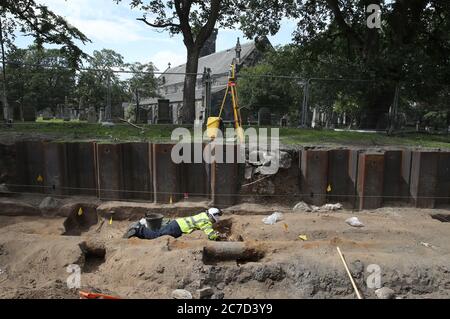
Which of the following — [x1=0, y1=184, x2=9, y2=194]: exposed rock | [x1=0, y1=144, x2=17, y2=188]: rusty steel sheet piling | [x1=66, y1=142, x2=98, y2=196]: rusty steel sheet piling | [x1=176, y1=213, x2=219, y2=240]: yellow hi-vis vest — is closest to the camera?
[x1=176, y1=213, x2=219, y2=240]: yellow hi-vis vest

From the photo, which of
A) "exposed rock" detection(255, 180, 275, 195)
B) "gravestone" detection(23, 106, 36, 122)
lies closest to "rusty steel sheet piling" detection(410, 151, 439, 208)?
"exposed rock" detection(255, 180, 275, 195)

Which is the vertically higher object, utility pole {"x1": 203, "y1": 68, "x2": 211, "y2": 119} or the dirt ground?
utility pole {"x1": 203, "y1": 68, "x2": 211, "y2": 119}

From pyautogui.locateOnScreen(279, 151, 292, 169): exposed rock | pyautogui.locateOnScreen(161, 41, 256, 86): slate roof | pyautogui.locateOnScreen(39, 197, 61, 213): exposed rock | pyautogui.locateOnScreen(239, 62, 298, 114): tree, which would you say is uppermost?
pyautogui.locateOnScreen(161, 41, 256, 86): slate roof

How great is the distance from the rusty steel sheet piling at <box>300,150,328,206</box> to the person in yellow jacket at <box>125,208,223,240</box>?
2.12 m

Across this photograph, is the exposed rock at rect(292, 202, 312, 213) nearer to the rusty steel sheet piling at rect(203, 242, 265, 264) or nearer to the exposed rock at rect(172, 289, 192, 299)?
the rusty steel sheet piling at rect(203, 242, 265, 264)

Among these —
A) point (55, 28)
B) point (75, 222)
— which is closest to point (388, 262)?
point (75, 222)

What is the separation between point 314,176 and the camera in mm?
7527

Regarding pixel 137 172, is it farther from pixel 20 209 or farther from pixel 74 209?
pixel 20 209

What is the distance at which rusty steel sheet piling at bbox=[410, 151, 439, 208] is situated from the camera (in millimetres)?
7344

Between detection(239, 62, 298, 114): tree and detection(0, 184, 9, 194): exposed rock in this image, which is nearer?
detection(0, 184, 9, 194): exposed rock

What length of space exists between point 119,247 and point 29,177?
394cm

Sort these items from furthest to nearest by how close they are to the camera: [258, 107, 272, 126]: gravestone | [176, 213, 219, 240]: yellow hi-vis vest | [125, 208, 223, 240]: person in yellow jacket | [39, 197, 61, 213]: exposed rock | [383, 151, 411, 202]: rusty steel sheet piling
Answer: [258, 107, 272, 126]: gravestone → [383, 151, 411, 202]: rusty steel sheet piling → [39, 197, 61, 213]: exposed rock → [176, 213, 219, 240]: yellow hi-vis vest → [125, 208, 223, 240]: person in yellow jacket

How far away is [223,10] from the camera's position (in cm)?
1786

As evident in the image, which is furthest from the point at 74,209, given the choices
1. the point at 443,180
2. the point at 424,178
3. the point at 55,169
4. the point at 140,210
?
the point at 443,180
